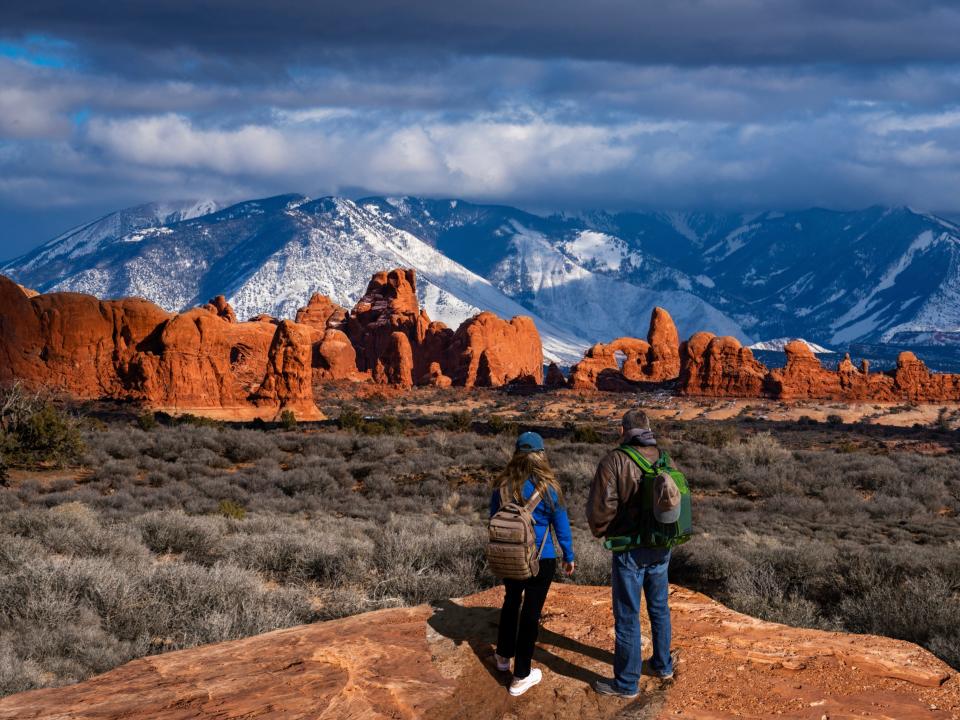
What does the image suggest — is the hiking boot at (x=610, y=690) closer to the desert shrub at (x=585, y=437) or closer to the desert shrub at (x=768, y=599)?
the desert shrub at (x=768, y=599)

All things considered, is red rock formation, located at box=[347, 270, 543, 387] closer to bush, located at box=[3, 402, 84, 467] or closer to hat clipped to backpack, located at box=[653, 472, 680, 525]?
bush, located at box=[3, 402, 84, 467]

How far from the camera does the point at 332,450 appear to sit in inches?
1126

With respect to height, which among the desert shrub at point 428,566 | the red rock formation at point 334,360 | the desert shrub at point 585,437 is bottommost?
the desert shrub at point 585,437

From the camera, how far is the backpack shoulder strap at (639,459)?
22.3 feet

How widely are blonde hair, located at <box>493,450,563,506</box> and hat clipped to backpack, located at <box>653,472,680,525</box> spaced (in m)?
0.75

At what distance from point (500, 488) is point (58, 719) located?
328 cm

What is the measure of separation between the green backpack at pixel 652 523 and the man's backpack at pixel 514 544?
583mm

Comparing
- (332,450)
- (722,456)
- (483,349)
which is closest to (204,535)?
(332,450)

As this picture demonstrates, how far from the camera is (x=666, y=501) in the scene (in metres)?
6.55

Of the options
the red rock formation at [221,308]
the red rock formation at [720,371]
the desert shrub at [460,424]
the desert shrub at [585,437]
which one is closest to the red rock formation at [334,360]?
the red rock formation at [221,308]

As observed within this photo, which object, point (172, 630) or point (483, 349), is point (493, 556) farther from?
point (483, 349)

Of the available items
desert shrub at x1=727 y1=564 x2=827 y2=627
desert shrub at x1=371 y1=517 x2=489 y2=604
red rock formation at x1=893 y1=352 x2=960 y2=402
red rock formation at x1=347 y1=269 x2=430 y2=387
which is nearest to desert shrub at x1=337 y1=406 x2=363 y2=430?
desert shrub at x1=371 y1=517 x2=489 y2=604

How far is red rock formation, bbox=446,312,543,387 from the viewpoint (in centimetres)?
8269

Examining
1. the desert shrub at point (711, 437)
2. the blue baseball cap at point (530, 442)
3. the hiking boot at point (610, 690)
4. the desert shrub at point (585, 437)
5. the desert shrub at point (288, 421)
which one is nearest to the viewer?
the hiking boot at point (610, 690)
